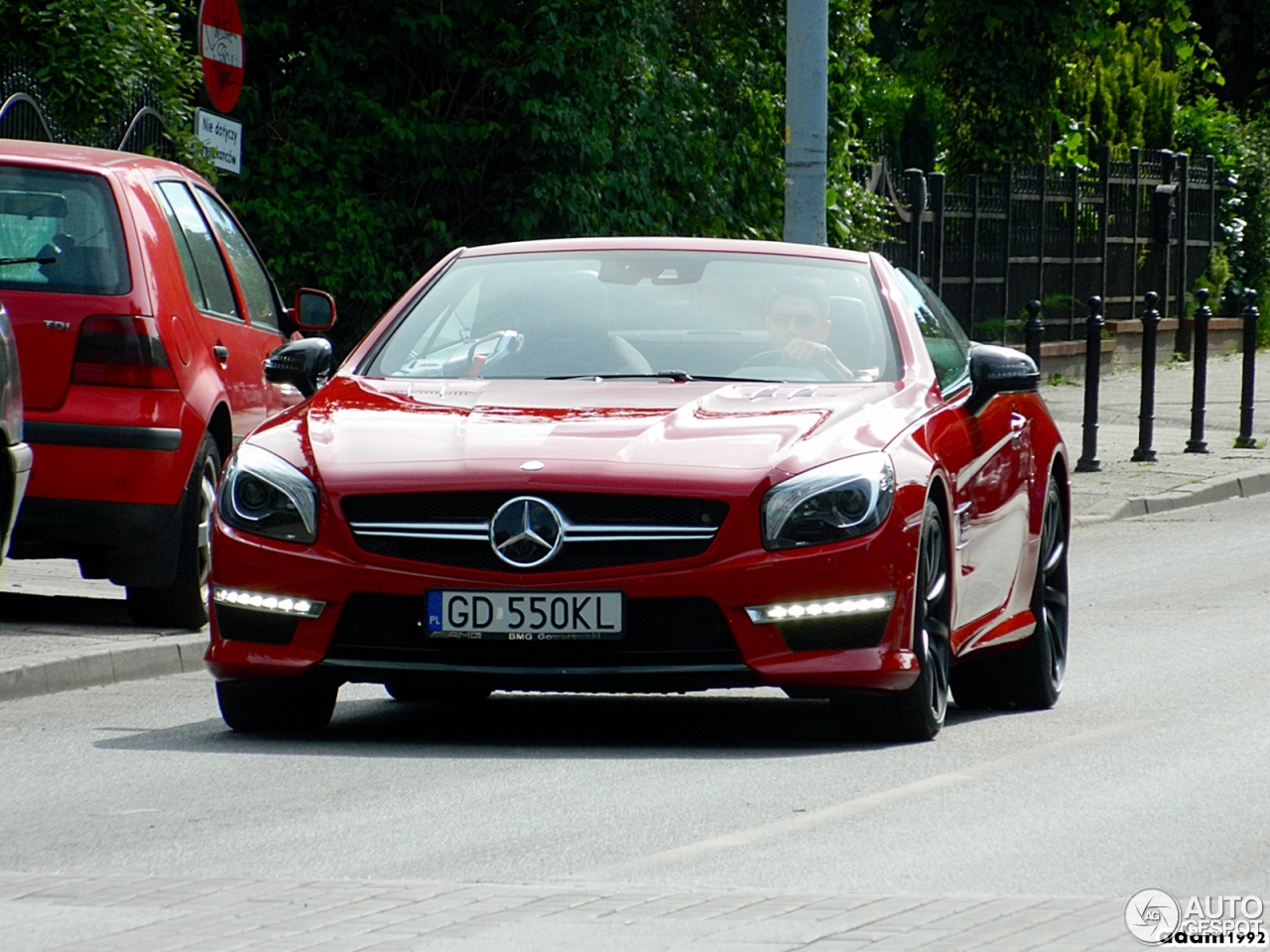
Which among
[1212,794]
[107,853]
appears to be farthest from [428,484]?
[1212,794]

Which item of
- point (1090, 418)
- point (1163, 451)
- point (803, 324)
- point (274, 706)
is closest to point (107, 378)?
point (274, 706)

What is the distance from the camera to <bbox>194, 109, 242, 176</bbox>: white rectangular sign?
49.9 ft

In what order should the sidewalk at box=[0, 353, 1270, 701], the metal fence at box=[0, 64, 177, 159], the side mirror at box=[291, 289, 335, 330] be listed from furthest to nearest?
the metal fence at box=[0, 64, 177, 159] → the side mirror at box=[291, 289, 335, 330] → the sidewalk at box=[0, 353, 1270, 701]

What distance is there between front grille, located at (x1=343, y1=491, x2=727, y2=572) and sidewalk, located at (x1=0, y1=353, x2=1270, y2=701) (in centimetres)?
232

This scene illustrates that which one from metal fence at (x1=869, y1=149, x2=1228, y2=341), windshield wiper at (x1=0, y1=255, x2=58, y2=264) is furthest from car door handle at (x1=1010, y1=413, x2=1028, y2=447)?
metal fence at (x1=869, y1=149, x2=1228, y2=341)

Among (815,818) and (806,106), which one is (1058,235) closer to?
(806,106)

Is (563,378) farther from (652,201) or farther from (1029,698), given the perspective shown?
(652,201)

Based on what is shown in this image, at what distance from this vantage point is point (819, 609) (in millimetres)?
7289

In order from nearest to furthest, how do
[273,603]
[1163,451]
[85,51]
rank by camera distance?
[273,603] → [85,51] → [1163,451]

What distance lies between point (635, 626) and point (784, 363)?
1357 mm

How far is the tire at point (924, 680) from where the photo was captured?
758cm

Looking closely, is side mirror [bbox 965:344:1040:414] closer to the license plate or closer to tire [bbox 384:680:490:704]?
the license plate

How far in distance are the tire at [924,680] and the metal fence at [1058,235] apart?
58.8ft

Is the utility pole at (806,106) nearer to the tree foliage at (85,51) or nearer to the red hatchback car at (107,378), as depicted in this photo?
the tree foliage at (85,51)
